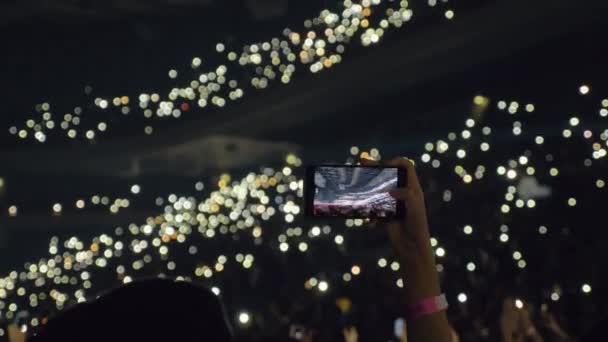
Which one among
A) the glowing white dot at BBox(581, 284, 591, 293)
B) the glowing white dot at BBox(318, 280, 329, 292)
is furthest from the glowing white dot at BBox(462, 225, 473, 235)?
the glowing white dot at BBox(581, 284, 591, 293)

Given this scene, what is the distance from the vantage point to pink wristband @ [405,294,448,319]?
2.48 metres

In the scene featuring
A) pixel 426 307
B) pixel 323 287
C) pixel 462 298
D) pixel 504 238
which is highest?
pixel 426 307

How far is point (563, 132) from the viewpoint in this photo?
20531 millimetres

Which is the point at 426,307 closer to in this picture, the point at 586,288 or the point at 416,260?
the point at 416,260

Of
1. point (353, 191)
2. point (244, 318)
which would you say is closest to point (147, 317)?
point (353, 191)

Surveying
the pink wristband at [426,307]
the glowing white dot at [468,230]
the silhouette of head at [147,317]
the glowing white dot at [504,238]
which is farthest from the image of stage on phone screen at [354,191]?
the glowing white dot at [468,230]

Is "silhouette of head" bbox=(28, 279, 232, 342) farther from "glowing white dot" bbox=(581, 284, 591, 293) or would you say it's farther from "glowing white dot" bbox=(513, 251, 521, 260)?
"glowing white dot" bbox=(513, 251, 521, 260)

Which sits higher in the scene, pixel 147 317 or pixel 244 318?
pixel 147 317

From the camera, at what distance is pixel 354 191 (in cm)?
284

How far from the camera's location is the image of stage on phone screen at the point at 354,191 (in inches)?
108

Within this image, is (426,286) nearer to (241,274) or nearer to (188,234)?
(241,274)

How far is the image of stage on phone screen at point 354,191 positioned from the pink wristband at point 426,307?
343 mm

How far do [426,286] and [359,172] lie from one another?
498 mm

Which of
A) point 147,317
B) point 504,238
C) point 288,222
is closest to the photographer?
point 147,317
